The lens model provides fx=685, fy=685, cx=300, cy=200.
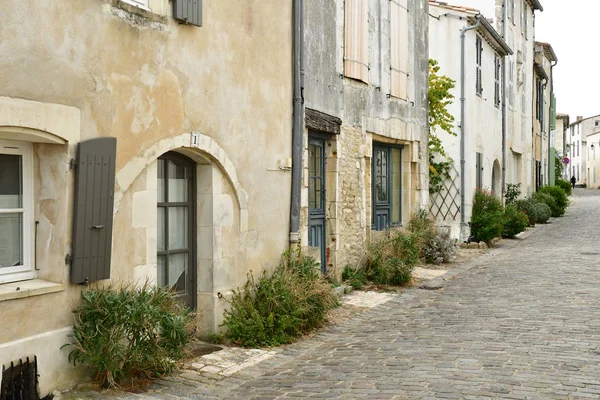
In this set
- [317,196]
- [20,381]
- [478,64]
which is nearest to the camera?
[20,381]

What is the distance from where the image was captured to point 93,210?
17.6 ft

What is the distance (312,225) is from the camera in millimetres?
9898

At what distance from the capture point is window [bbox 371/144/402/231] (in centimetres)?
1235

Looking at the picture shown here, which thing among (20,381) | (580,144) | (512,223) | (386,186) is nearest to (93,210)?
(20,381)

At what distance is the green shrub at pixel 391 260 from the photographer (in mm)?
10859

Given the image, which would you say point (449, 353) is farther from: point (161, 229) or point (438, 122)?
point (438, 122)

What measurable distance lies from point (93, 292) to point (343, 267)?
573 centimetres

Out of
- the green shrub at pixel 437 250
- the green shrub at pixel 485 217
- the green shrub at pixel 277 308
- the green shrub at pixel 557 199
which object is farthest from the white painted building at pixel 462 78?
the green shrub at pixel 557 199

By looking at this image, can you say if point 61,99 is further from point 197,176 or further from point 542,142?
point 542,142

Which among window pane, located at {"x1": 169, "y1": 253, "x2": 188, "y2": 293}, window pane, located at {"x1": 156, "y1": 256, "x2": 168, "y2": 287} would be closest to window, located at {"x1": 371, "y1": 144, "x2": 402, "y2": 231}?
window pane, located at {"x1": 169, "y1": 253, "x2": 188, "y2": 293}

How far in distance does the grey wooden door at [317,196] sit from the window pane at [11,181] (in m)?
5.08

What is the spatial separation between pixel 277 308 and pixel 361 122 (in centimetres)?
458

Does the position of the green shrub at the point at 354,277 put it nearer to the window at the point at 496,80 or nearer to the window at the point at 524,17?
the window at the point at 496,80

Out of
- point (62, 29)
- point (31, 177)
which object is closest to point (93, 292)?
point (31, 177)
